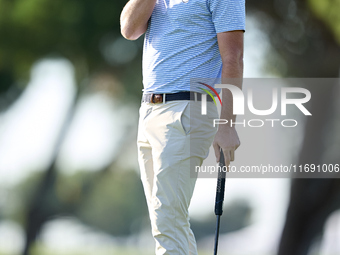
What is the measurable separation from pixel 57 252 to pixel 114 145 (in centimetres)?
138

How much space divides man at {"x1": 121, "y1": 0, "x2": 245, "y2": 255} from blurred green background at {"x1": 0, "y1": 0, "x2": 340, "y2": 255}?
110 inches

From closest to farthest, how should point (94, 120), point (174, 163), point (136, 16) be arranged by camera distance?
point (174, 163)
point (136, 16)
point (94, 120)

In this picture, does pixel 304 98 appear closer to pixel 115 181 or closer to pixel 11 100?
pixel 115 181

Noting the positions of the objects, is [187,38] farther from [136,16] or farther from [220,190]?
[220,190]

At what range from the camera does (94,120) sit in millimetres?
5242

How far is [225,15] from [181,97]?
0.30 meters

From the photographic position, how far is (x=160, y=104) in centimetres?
184

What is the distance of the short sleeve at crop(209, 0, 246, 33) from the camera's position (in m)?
1.80

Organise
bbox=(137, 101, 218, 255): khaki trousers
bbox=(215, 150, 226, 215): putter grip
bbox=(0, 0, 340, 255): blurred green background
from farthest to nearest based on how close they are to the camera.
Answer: bbox=(0, 0, 340, 255): blurred green background
bbox=(215, 150, 226, 215): putter grip
bbox=(137, 101, 218, 255): khaki trousers

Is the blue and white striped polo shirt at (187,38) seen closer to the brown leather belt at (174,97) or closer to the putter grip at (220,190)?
the brown leather belt at (174,97)

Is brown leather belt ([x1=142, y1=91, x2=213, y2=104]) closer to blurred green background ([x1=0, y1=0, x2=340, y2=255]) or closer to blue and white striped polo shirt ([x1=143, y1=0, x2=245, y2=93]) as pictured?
blue and white striped polo shirt ([x1=143, y1=0, x2=245, y2=93])

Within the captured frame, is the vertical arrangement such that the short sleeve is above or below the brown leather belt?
above

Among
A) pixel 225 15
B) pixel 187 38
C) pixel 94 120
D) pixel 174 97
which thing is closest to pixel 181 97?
pixel 174 97

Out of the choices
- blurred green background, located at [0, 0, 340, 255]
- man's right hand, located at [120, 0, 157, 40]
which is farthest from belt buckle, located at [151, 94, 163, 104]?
blurred green background, located at [0, 0, 340, 255]
